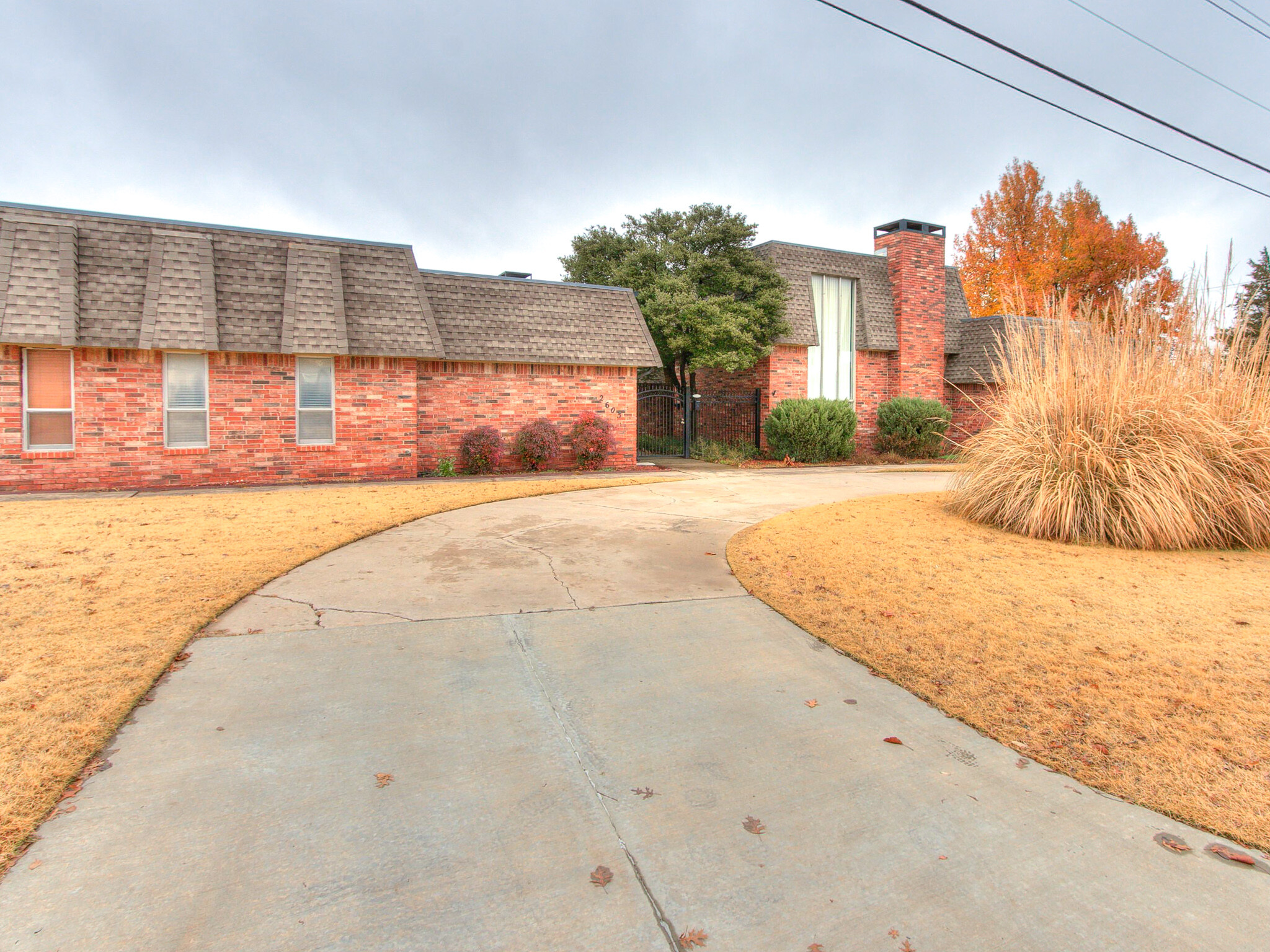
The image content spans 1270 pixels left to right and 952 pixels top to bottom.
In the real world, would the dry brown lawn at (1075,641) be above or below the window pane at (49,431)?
below

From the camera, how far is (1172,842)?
2.36m

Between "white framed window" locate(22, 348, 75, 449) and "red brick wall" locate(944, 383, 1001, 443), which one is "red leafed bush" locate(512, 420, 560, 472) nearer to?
"white framed window" locate(22, 348, 75, 449)

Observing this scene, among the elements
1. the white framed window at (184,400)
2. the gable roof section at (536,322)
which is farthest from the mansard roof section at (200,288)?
the gable roof section at (536,322)

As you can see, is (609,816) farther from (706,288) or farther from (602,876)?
(706,288)

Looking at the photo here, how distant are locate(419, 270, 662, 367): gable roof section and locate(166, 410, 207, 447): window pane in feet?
14.7

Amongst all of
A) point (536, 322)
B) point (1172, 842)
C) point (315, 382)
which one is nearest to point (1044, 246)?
point (536, 322)

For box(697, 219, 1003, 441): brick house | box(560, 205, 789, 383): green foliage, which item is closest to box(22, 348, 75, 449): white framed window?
box(560, 205, 789, 383): green foliage

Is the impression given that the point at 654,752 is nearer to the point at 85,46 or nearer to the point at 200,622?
the point at 200,622

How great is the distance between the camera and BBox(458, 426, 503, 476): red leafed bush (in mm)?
13891

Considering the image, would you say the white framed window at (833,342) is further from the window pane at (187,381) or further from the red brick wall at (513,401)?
the window pane at (187,381)

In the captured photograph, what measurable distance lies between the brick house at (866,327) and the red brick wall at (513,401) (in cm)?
543

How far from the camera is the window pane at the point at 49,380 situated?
36.5 feet

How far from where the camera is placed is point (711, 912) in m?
2.03

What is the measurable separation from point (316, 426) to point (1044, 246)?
29439mm
